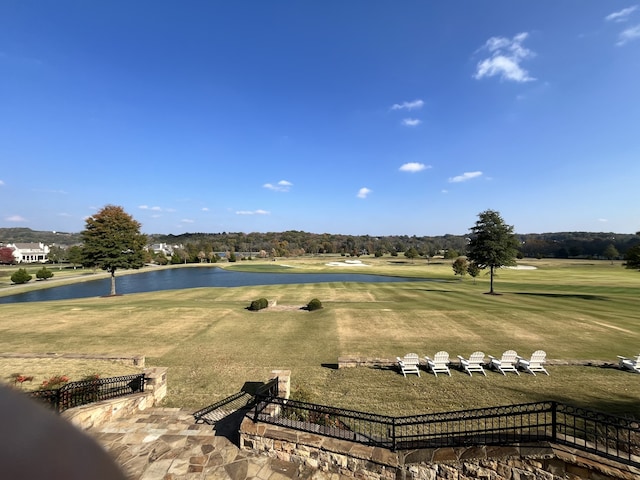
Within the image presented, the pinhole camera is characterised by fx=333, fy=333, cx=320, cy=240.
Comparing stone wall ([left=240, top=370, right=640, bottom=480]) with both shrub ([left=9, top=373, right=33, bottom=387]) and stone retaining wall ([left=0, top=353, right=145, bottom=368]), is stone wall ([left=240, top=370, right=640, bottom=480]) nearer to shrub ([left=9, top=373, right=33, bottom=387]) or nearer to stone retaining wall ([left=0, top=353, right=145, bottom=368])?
stone retaining wall ([left=0, top=353, right=145, bottom=368])

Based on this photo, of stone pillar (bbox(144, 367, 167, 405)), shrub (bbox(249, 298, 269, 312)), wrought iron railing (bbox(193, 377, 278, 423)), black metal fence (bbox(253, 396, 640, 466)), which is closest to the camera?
black metal fence (bbox(253, 396, 640, 466))

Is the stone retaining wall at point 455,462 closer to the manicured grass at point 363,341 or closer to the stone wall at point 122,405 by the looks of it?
the manicured grass at point 363,341

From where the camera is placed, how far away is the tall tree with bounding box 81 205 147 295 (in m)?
45.9

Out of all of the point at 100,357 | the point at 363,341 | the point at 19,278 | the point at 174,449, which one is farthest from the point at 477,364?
the point at 19,278

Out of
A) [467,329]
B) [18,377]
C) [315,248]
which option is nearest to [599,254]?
[315,248]

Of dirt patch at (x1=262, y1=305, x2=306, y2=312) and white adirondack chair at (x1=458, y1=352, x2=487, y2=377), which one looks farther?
dirt patch at (x1=262, y1=305, x2=306, y2=312)

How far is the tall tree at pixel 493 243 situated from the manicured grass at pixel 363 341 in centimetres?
596

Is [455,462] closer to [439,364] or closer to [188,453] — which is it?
[188,453]

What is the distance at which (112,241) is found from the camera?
4666 centimetres

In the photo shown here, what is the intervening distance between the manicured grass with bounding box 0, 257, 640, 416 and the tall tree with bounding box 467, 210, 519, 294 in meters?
5.96

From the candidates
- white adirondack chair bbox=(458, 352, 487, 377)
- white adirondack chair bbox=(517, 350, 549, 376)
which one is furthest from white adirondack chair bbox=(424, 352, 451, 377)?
white adirondack chair bbox=(517, 350, 549, 376)

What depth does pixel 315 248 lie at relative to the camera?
644 ft

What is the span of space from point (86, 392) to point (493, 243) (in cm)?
4019

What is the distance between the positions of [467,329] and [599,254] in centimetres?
16197
